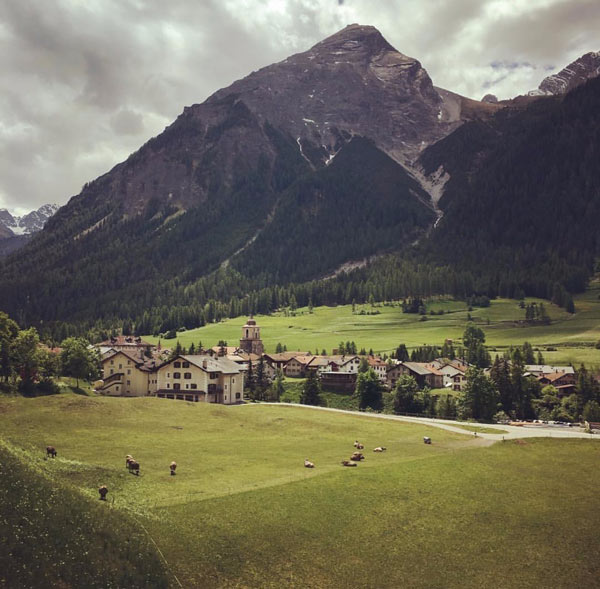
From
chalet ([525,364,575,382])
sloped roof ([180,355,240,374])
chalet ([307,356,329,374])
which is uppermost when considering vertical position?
sloped roof ([180,355,240,374])

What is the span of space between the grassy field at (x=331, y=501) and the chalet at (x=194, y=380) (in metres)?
33.9

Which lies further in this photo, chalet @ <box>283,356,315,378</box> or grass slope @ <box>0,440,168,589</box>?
chalet @ <box>283,356,315,378</box>

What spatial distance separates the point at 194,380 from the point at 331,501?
65207mm

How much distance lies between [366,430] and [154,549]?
4930 centimetres

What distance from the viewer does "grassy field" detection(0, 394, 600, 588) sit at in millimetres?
35844

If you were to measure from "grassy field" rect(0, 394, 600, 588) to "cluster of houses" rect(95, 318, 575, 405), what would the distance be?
115 feet

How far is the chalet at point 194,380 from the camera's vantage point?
10531cm

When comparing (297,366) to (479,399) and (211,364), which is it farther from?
(479,399)

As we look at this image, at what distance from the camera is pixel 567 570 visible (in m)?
38.0

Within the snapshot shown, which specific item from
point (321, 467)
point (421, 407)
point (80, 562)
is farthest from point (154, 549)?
point (421, 407)

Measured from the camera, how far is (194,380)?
10588cm

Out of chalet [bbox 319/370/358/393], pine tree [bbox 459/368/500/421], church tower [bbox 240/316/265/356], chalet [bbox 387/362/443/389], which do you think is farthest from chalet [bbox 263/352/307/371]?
pine tree [bbox 459/368/500/421]

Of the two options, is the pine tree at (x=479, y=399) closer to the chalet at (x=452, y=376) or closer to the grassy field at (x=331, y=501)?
the chalet at (x=452, y=376)

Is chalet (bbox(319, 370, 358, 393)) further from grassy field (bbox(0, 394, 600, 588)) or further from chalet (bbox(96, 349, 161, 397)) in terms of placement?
grassy field (bbox(0, 394, 600, 588))
